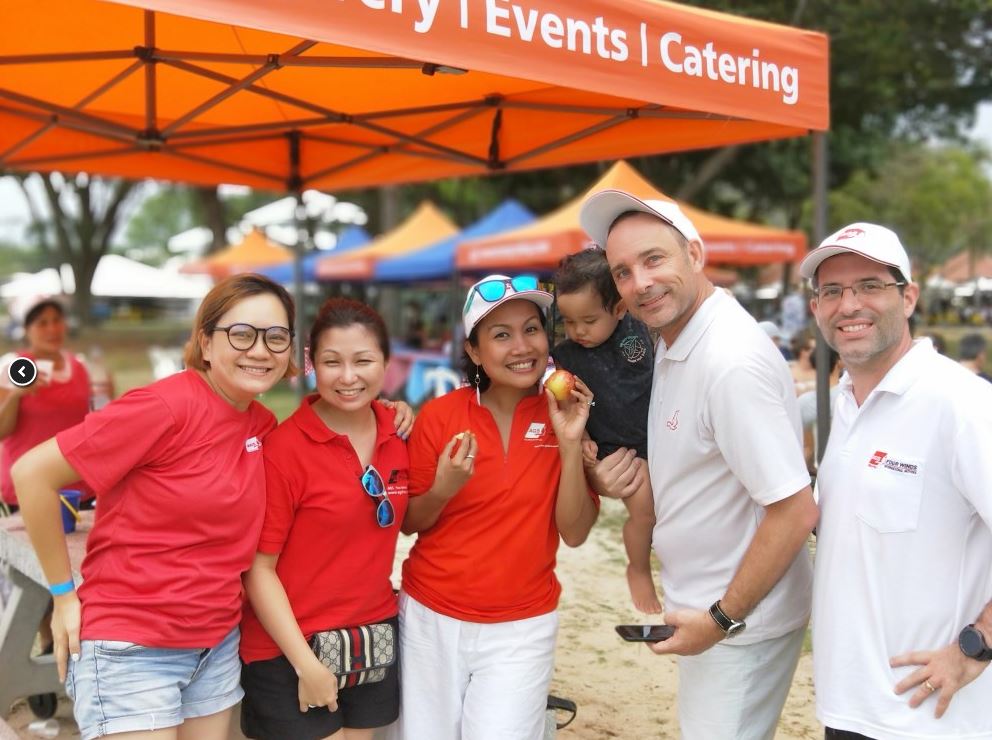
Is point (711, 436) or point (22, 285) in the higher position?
point (22, 285)

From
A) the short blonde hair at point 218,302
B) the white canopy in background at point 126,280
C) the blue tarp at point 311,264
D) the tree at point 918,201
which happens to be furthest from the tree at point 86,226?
the short blonde hair at point 218,302

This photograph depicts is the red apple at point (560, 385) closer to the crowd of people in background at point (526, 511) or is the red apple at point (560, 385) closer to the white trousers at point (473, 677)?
the crowd of people in background at point (526, 511)

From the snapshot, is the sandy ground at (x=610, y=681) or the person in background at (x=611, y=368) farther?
the sandy ground at (x=610, y=681)

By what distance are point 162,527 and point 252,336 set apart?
554 millimetres

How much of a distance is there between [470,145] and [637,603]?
306 cm

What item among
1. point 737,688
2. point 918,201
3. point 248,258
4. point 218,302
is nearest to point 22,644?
point 218,302

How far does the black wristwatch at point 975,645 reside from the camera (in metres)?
1.91

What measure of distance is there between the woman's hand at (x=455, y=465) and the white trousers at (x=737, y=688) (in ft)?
2.71

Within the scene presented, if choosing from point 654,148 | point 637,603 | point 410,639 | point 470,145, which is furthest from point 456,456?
point 470,145

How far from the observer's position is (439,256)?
1398 centimetres

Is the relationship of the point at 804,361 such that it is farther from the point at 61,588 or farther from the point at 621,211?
the point at 61,588

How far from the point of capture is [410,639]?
2.70m

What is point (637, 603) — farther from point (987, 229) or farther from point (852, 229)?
point (987, 229)

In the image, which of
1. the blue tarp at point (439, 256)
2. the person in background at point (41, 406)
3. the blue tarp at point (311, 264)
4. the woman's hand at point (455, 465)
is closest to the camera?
the woman's hand at point (455, 465)
